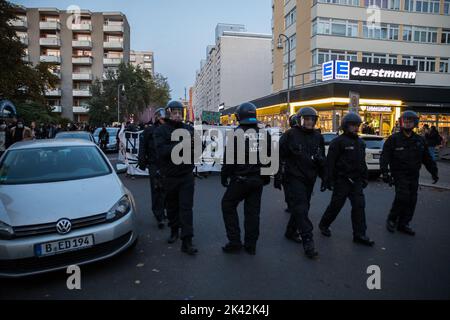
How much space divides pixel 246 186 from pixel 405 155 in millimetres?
2881

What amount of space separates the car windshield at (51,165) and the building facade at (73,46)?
56.0 m

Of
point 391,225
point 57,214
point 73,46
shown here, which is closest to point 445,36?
point 391,225

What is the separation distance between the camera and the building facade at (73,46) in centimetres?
5569

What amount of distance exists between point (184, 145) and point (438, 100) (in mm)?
29828

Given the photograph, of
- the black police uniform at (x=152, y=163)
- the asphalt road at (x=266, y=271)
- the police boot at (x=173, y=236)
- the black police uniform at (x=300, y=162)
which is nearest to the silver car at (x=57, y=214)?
the asphalt road at (x=266, y=271)

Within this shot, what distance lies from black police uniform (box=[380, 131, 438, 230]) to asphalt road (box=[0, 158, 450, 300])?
0.40 m

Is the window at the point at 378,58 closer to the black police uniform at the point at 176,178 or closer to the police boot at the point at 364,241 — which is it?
the police boot at the point at 364,241

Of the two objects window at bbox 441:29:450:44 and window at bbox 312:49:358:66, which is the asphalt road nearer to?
window at bbox 312:49:358:66

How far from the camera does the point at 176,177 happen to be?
4430 millimetres

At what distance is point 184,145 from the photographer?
4.48 m

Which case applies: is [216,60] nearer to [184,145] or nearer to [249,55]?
[249,55]

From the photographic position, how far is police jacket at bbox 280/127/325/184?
14.8 ft

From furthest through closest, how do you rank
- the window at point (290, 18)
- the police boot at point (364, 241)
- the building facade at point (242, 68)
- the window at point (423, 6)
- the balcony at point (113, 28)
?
the building facade at point (242, 68) → the balcony at point (113, 28) → the window at point (290, 18) → the window at point (423, 6) → the police boot at point (364, 241)

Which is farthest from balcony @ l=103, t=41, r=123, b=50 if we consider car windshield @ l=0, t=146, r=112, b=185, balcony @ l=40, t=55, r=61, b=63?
car windshield @ l=0, t=146, r=112, b=185
